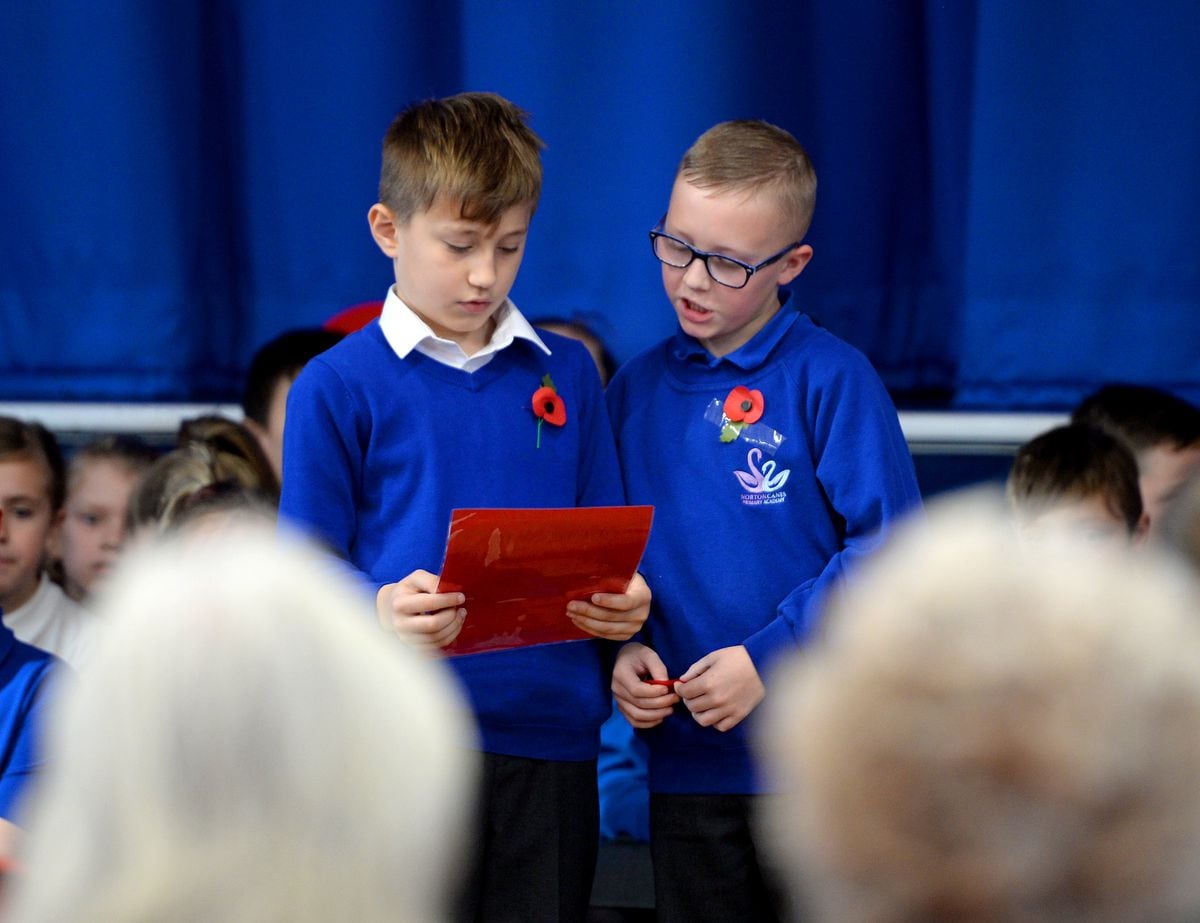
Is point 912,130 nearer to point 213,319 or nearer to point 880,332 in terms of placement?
point 880,332

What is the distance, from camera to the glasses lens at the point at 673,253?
82.0 inches

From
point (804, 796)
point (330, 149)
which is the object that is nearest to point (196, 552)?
point (804, 796)

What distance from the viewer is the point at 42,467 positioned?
9.96 ft

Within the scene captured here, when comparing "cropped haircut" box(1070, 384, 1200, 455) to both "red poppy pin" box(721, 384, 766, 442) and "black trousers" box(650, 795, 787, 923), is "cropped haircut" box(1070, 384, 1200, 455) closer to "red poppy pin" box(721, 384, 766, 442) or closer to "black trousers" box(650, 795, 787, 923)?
"red poppy pin" box(721, 384, 766, 442)

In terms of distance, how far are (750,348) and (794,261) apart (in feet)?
0.47

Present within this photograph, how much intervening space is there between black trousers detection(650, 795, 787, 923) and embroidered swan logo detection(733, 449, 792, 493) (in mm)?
430

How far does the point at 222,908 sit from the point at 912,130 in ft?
10.1

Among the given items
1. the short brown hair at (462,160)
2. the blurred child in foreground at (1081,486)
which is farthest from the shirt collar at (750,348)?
the blurred child in foreground at (1081,486)

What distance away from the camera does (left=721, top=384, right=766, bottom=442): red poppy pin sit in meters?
2.07

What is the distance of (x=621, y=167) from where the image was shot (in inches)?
134

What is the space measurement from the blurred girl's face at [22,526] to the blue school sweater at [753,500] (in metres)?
1.43

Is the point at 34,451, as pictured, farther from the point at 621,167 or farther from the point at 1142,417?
the point at 1142,417

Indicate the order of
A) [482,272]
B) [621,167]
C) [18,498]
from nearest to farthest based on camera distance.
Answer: [482,272]
[18,498]
[621,167]

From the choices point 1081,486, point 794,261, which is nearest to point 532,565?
point 794,261
